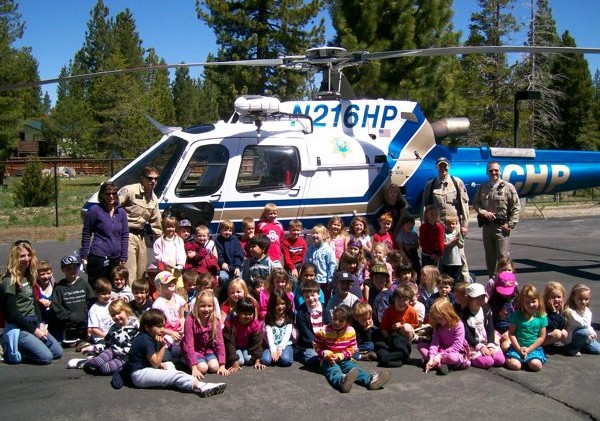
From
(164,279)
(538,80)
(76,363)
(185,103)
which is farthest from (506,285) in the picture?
(185,103)

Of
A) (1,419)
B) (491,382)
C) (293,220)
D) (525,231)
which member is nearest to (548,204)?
(525,231)

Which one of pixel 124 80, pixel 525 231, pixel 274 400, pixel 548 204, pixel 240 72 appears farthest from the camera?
pixel 124 80

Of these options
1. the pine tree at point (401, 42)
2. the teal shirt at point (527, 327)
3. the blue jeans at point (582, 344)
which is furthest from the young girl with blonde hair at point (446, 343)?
the pine tree at point (401, 42)

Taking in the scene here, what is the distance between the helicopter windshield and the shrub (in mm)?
14981

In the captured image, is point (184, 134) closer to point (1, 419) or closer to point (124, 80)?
point (1, 419)

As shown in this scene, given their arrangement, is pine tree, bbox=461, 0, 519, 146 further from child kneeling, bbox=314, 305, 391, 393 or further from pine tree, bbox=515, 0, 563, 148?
child kneeling, bbox=314, 305, 391, 393

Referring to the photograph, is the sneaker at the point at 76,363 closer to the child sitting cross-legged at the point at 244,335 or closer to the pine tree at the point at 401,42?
the child sitting cross-legged at the point at 244,335

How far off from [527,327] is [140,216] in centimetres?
451

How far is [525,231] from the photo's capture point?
16875 millimetres

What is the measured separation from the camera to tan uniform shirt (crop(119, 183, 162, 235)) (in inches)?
292

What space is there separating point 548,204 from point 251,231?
2045 centimetres

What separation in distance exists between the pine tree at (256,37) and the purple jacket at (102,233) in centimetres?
1502

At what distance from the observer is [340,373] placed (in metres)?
5.34

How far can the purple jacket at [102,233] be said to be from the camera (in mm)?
6880
